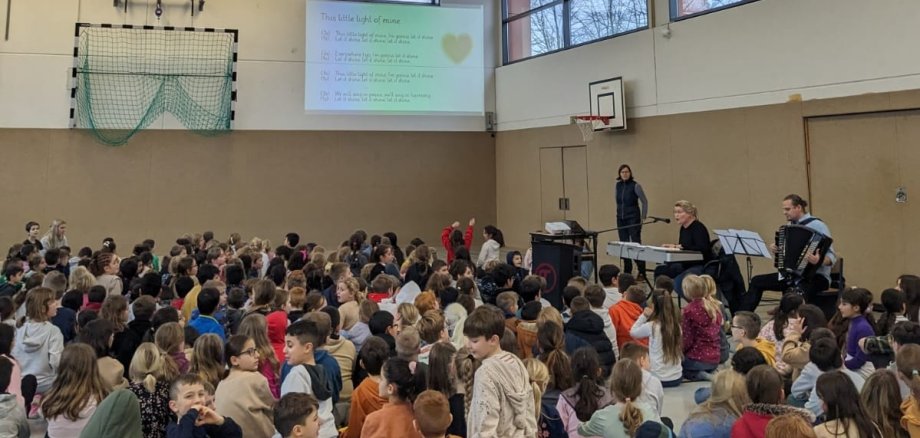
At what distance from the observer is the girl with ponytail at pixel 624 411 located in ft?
8.73

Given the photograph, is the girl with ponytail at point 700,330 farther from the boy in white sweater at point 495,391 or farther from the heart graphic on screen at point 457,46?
the heart graphic on screen at point 457,46

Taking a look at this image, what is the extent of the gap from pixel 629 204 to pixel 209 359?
7.19m

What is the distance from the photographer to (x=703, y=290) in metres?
4.47

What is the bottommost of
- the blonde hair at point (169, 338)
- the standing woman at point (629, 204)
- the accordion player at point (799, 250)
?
the blonde hair at point (169, 338)

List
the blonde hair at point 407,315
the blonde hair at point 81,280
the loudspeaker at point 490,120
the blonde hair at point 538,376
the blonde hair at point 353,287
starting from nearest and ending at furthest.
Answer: the blonde hair at point 538,376, the blonde hair at point 407,315, the blonde hair at point 353,287, the blonde hair at point 81,280, the loudspeaker at point 490,120

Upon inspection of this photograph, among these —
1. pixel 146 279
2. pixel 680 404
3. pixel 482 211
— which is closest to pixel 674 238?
pixel 482 211

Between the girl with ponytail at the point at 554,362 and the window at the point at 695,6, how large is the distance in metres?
7.06

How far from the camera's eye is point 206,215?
1116 centimetres

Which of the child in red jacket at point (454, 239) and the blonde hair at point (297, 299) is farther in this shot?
the child in red jacket at point (454, 239)

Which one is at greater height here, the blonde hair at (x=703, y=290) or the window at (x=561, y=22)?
the window at (x=561, y=22)

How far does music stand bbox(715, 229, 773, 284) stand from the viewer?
20.0ft

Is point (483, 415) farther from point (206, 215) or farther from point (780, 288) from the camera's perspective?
point (206, 215)

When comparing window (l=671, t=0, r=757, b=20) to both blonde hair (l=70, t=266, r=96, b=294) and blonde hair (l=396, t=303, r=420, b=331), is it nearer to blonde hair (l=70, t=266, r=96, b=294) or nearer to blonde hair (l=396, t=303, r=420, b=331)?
blonde hair (l=396, t=303, r=420, b=331)

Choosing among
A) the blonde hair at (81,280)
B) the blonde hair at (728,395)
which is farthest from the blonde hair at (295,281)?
the blonde hair at (728,395)
